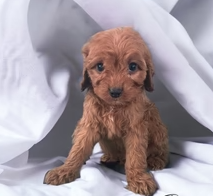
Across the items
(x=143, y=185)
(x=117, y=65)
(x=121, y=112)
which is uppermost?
(x=117, y=65)

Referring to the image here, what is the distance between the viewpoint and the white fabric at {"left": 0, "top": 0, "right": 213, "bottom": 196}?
3.76 ft

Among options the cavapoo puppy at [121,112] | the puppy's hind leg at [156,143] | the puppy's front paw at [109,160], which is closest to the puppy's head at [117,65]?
the cavapoo puppy at [121,112]

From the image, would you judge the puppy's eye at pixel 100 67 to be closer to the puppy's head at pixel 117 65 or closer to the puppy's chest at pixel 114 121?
the puppy's head at pixel 117 65

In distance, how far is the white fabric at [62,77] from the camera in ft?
3.76

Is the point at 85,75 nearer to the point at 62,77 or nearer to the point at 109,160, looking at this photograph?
the point at 62,77

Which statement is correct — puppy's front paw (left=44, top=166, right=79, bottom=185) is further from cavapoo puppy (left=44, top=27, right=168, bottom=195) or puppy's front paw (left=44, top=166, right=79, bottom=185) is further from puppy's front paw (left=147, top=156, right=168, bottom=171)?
puppy's front paw (left=147, top=156, right=168, bottom=171)

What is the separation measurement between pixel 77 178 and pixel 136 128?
21 centimetres

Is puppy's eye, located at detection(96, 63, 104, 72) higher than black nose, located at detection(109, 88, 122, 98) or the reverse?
higher

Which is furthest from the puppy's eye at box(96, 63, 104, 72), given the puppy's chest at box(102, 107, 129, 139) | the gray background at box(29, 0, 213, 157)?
the gray background at box(29, 0, 213, 157)

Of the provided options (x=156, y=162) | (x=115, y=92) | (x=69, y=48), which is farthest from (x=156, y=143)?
(x=69, y=48)

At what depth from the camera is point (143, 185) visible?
1062 mm

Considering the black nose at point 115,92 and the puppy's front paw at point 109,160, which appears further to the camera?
the puppy's front paw at point 109,160

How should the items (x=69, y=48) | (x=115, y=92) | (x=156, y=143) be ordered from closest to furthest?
(x=115, y=92)
(x=156, y=143)
(x=69, y=48)

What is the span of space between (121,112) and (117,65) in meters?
0.14
